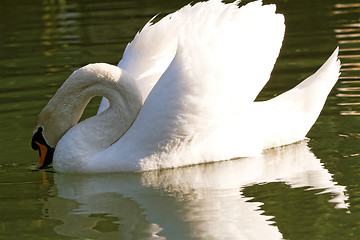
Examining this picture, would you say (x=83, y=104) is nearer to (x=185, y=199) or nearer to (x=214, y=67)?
(x=214, y=67)

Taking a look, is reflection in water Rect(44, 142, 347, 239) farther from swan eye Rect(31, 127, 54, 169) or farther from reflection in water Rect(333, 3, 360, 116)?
reflection in water Rect(333, 3, 360, 116)

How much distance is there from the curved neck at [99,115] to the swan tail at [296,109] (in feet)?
4.00

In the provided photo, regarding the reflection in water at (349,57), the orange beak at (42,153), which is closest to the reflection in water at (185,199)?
the orange beak at (42,153)

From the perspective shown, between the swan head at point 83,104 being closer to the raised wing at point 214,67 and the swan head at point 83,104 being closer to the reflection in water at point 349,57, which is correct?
the raised wing at point 214,67

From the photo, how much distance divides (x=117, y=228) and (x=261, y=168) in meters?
1.83

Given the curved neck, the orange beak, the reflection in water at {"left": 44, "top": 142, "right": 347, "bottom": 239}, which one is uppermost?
the curved neck

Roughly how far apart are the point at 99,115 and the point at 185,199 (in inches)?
54.3

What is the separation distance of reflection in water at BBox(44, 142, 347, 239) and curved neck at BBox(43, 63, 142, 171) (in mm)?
→ 249

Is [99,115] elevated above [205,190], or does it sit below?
above

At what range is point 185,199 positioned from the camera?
6848 millimetres

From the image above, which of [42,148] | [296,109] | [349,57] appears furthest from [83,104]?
[349,57]

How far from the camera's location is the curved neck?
7.64 m

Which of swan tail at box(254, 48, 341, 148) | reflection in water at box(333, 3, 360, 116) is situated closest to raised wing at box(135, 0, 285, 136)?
swan tail at box(254, 48, 341, 148)

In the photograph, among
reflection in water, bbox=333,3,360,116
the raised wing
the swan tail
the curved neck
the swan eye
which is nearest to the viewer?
the raised wing
